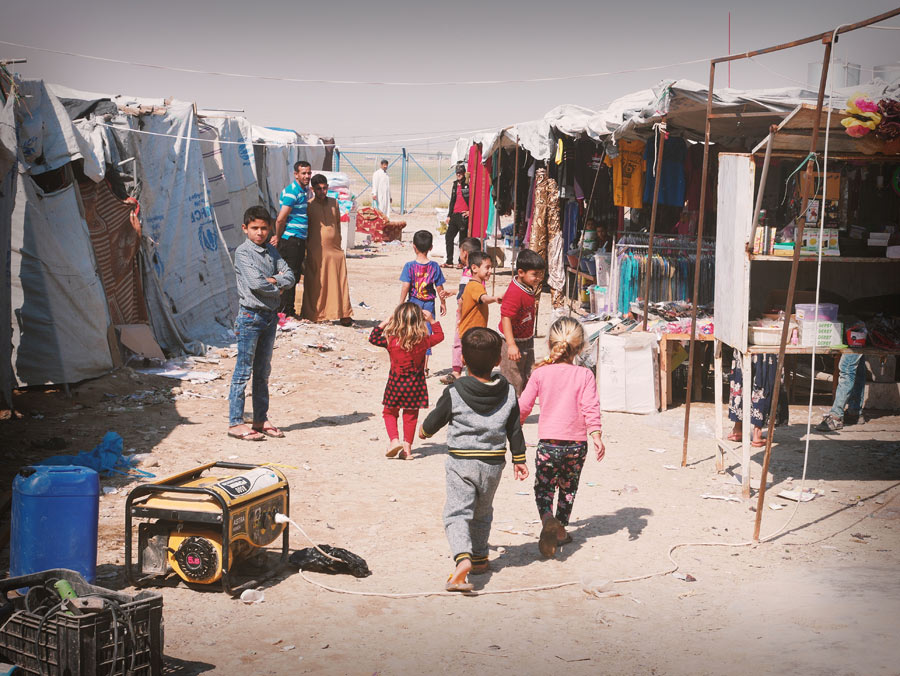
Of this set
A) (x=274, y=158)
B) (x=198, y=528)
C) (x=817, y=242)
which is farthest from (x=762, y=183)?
(x=274, y=158)

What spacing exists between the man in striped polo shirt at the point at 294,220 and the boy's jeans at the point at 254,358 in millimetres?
5095

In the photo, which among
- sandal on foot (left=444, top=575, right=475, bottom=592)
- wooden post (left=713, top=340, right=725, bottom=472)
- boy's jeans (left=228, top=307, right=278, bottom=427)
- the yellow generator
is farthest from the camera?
boy's jeans (left=228, top=307, right=278, bottom=427)

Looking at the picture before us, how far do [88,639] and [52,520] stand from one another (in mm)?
1072

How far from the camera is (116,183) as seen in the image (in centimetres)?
1048

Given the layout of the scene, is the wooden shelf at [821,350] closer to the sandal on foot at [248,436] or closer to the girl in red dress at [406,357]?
the girl in red dress at [406,357]

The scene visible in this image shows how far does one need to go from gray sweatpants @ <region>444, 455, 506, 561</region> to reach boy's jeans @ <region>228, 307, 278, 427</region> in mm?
3184

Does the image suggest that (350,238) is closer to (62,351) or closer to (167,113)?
(167,113)

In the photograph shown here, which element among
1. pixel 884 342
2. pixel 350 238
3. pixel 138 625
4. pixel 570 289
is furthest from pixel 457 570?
pixel 350 238

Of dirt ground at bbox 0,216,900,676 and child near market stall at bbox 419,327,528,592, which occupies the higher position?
child near market stall at bbox 419,327,528,592

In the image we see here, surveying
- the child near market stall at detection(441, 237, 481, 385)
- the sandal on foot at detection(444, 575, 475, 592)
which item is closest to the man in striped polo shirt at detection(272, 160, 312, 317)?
the child near market stall at detection(441, 237, 481, 385)

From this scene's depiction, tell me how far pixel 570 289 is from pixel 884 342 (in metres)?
7.93

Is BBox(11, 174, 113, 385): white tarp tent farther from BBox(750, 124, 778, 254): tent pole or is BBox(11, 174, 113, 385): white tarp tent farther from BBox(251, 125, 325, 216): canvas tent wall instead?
BBox(251, 125, 325, 216): canvas tent wall

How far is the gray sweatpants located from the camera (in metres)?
4.73

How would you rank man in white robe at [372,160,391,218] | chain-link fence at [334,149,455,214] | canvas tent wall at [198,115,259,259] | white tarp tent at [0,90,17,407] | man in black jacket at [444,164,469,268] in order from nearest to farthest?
white tarp tent at [0,90,17,407] < canvas tent wall at [198,115,259,259] < man in black jacket at [444,164,469,268] < man in white robe at [372,160,391,218] < chain-link fence at [334,149,455,214]
